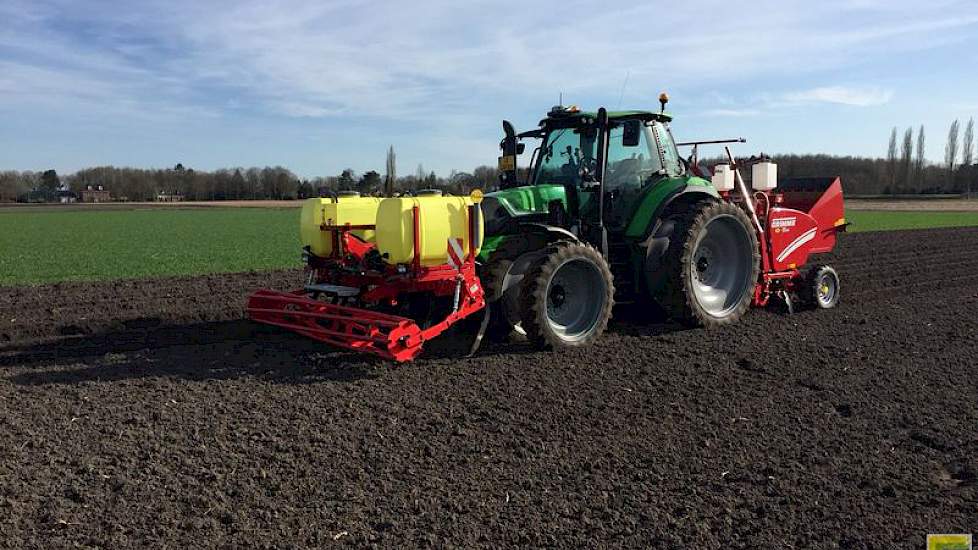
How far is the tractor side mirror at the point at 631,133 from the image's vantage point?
7363mm

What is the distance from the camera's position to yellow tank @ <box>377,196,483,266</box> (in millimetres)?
6242

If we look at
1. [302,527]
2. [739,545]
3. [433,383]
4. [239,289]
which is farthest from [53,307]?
[739,545]

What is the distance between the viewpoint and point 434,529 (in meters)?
3.53

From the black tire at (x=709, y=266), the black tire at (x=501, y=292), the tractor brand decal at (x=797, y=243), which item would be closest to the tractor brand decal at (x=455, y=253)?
the black tire at (x=501, y=292)

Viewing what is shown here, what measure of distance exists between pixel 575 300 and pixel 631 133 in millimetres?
1760

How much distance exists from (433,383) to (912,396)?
12.3 ft

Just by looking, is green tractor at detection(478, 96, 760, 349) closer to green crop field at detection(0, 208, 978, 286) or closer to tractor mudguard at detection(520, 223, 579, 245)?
tractor mudguard at detection(520, 223, 579, 245)

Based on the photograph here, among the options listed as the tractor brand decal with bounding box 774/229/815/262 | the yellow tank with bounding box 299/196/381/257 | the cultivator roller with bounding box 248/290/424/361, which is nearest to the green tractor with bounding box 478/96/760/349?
the tractor brand decal with bounding box 774/229/815/262

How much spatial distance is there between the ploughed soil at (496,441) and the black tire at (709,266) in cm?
34

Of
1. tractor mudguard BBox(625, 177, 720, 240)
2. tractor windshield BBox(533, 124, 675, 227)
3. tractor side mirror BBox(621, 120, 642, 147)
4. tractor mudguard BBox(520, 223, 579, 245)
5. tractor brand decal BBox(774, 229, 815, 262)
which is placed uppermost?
tractor side mirror BBox(621, 120, 642, 147)

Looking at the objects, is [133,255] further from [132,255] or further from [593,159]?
[593,159]

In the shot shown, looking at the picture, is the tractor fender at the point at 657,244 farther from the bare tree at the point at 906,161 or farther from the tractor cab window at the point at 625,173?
the bare tree at the point at 906,161

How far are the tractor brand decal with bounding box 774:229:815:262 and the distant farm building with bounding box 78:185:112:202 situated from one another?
3996 inches

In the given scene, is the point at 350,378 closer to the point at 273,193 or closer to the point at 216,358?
the point at 216,358
